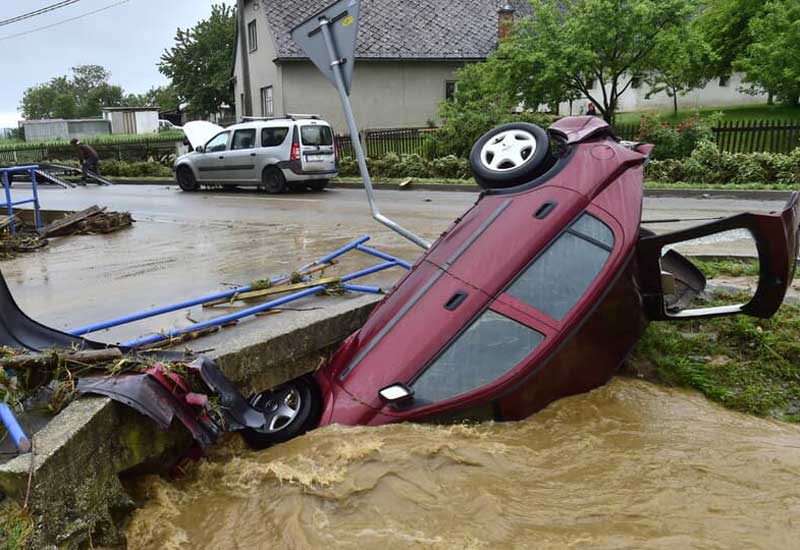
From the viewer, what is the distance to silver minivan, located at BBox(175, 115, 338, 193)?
17047 millimetres

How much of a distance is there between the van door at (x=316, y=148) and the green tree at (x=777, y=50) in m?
17.9

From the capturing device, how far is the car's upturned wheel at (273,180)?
682 inches

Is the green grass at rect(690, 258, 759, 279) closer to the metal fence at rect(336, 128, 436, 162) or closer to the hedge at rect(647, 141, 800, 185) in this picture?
the hedge at rect(647, 141, 800, 185)

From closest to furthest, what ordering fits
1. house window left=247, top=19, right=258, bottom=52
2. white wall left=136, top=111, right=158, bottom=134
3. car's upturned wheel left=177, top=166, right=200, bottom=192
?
car's upturned wheel left=177, top=166, right=200, bottom=192 < house window left=247, top=19, right=258, bottom=52 < white wall left=136, top=111, right=158, bottom=134

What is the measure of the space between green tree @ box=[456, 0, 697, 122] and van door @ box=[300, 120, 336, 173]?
6540 mm

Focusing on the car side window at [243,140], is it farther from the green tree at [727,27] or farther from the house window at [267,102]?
the green tree at [727,27]

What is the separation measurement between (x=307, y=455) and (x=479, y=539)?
3.58 ft

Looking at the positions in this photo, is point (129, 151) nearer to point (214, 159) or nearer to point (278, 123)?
point (214, 159)

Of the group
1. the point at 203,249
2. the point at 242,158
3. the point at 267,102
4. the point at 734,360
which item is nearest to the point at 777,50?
the point at 242,158

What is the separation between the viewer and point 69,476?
2842 mm

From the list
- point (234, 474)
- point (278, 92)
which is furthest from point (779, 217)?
point (278, 92)

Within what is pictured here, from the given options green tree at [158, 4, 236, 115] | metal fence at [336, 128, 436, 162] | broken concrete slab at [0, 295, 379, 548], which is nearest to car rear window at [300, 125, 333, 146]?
metal fence at [336, 128, 436, 162]

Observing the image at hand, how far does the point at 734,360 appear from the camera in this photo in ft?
16.7

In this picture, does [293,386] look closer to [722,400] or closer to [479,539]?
[479,539]
